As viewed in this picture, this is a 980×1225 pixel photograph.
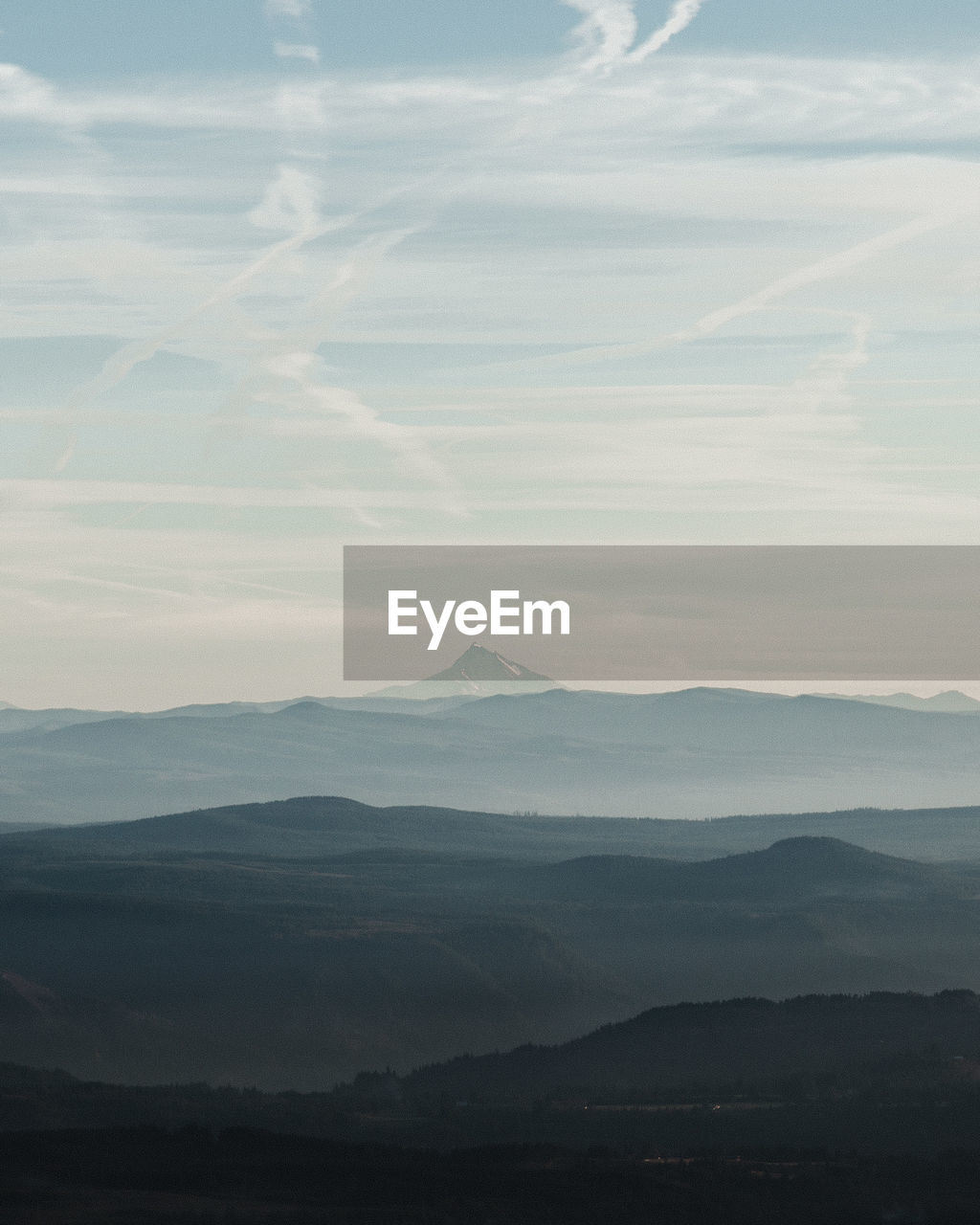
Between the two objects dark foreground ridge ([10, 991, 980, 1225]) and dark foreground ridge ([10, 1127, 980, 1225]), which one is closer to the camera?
dark foreground ridge ([10, 1127, 980, 1225])

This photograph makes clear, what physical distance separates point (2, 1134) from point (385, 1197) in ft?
99.7

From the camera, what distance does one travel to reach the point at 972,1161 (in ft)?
375

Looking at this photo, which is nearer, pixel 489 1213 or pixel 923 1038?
pixel 489 1213

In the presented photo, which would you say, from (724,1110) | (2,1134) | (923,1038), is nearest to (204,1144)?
(2,1134)

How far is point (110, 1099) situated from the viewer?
Answer: 5846 inches

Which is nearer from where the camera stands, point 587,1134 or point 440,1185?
point 440,1185

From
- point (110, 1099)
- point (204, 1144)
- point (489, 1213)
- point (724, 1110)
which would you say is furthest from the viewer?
point (110, 1099)

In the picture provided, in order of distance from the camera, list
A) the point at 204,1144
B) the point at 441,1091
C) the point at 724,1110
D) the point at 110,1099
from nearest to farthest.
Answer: the point at 204,1144 → the point at 724,1110 → the point at 110,1099 → the point at 441,1091

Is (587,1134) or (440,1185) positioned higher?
(440,1185)

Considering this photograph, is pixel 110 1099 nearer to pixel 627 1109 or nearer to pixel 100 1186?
pixel 627 1109

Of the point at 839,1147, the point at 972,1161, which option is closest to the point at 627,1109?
the point at 839,1147

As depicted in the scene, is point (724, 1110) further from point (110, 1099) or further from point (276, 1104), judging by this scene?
point (110, 1099)

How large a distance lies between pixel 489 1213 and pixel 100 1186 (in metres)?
20.2

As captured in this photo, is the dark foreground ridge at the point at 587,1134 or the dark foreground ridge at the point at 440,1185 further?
the dark foreground ridge at the point at 587,1134
